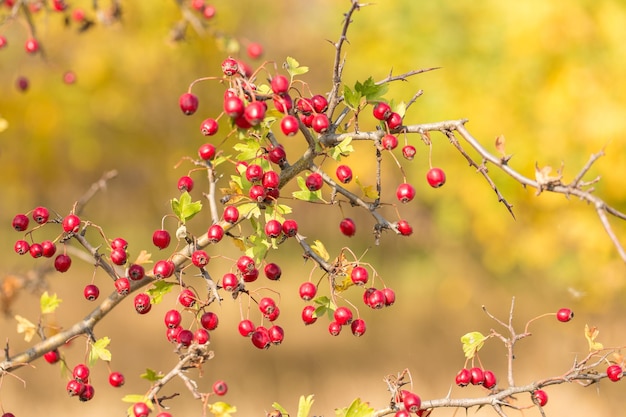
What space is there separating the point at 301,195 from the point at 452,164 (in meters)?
6.48

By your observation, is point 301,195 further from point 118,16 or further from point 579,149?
point 579,149

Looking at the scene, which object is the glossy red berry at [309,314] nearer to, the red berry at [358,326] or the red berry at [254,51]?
the red berry at [358,326]

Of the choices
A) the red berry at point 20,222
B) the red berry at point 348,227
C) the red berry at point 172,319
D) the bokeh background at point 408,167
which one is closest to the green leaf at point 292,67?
the red berry at point 348,227

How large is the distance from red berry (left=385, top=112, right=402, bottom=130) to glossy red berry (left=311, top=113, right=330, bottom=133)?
0.55 feet

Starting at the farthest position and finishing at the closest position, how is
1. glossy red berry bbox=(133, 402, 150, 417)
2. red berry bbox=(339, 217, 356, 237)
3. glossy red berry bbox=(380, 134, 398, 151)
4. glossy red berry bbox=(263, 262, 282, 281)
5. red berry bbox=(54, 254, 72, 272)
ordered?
red berry bbox=(339, 217, 356, 237) < red berry bbox=(54, 254, 72, 272) < glossy red berry bbox=(263, 262, 282, 281) < glossy red berry bbox=(380, 134, 398, 151) < glossy red berry bbox=(133, 402, 150, 417)

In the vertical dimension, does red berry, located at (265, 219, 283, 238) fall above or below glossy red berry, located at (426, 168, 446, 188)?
below

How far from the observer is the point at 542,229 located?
7.57 meters

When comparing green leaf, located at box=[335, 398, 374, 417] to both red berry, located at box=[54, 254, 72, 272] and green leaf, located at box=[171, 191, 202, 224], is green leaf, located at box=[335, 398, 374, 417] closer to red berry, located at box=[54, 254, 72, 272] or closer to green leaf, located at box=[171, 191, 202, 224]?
green leaf, located at box=[171, 191, 202, 224]

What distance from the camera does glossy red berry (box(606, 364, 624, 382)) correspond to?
7.63 feet

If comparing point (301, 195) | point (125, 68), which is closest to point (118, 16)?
point (301, 195)

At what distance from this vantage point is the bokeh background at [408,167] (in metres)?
6.91

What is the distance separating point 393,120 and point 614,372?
3.53 ft

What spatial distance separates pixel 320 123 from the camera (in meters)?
1.96

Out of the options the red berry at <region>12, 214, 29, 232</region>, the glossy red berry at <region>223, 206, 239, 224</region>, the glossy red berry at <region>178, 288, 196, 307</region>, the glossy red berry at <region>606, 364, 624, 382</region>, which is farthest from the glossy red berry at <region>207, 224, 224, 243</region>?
the glossy red berry at <region>606, 364, 624, 382</region>
